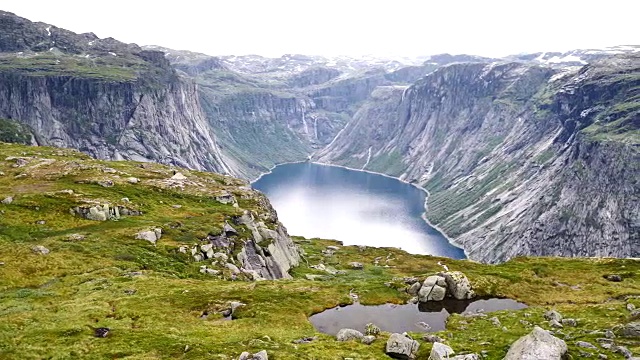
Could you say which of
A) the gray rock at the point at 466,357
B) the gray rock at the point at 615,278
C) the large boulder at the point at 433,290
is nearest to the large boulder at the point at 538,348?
the gray rock at the point at 466,357

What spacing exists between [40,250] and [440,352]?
51.9 meters

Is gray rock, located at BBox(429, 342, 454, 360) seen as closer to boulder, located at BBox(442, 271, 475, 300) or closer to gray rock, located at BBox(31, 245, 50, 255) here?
boulder, located at BBox(442, 271, 475, 300)

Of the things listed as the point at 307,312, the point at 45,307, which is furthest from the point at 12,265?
the point at 307,312

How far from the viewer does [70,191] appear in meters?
86.4

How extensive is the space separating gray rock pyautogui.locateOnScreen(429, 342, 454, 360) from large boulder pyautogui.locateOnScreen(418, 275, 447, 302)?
21.1 meters

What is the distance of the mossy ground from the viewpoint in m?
38.2

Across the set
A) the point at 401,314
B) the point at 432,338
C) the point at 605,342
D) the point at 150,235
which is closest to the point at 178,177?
the point at 150,235

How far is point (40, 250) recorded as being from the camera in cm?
6072

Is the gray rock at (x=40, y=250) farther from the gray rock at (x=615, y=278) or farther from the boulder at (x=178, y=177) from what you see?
the gray rock at (x=615, y=278)

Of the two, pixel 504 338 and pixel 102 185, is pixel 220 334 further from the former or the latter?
pixel 102 185

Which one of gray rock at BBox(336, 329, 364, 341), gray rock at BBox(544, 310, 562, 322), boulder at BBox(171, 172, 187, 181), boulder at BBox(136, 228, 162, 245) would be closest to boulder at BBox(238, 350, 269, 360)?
gray rock at BBox(336, 329, 364, 341)

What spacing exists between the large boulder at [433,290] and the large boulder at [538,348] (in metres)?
22.5

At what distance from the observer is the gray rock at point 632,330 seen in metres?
37.8

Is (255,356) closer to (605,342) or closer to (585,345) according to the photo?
(585,345)
